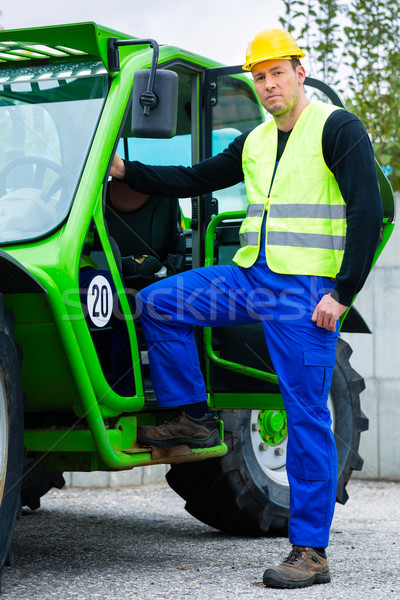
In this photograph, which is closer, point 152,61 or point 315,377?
point 152,61

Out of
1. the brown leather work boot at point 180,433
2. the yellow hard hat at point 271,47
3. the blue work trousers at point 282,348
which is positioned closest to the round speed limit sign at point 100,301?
the blue work trousers at point 282,348

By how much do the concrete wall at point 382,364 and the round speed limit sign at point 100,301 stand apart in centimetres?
375

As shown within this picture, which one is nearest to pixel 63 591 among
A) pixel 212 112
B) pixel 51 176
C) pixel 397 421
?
pixel 51 176

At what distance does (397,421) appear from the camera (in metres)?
7.87

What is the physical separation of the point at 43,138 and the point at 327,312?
140 cm

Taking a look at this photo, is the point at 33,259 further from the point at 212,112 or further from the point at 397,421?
the point at 397,421

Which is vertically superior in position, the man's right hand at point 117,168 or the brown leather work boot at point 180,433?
the man's right hand at point 117,168

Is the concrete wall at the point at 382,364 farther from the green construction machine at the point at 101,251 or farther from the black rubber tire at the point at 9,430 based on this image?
the black rubber tire at the point at 9,430

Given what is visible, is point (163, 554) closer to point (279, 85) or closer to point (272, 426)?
point (272, 426)

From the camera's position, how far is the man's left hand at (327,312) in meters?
4.21

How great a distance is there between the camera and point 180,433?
4500mm

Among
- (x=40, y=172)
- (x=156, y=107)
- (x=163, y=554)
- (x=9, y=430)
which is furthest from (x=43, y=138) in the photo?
(x=163, y=554)

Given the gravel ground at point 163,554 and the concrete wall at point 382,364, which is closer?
the gravel ground at point 163,554

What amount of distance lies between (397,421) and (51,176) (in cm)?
444
